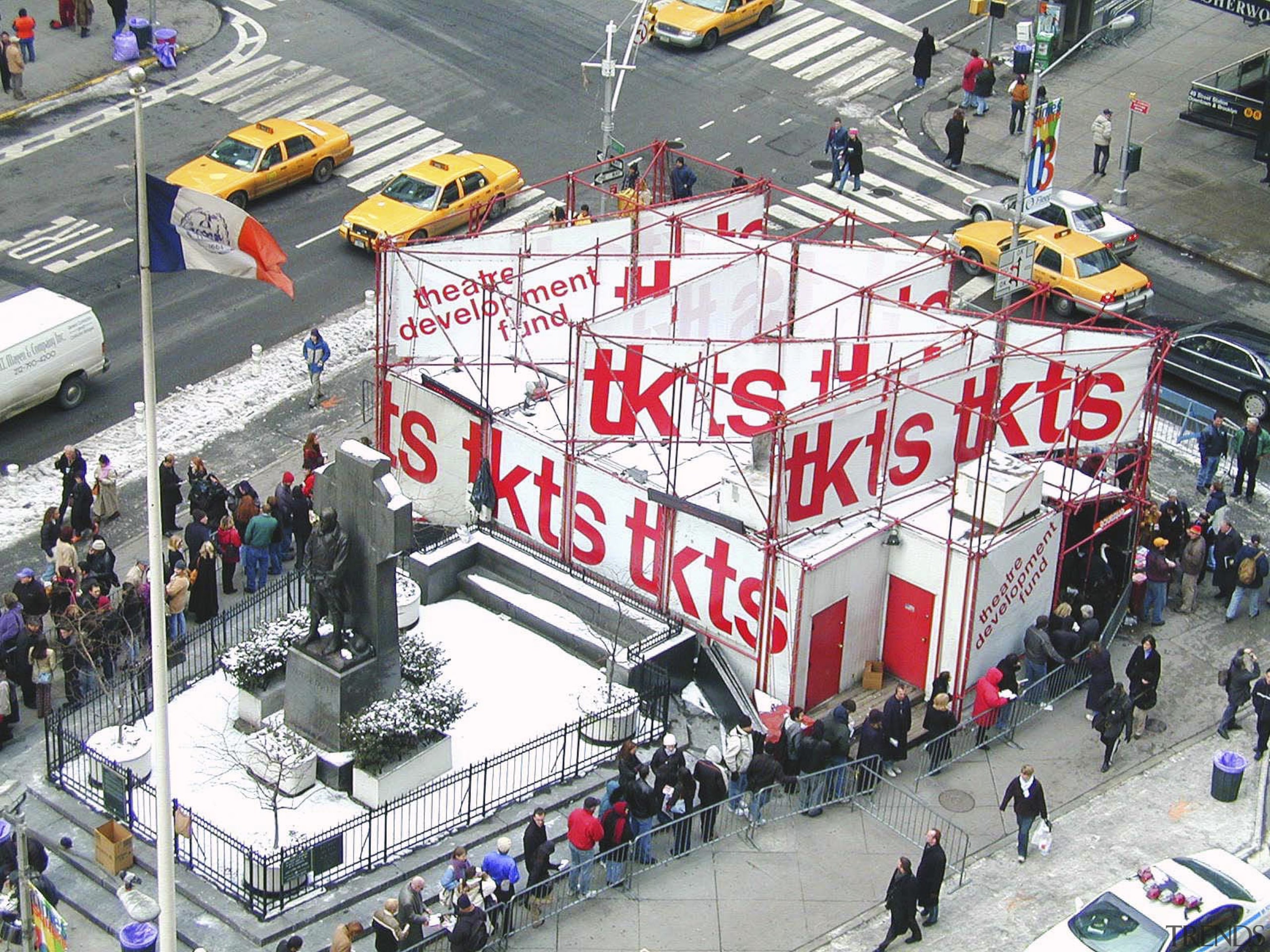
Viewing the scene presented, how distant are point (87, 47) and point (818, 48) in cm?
1811

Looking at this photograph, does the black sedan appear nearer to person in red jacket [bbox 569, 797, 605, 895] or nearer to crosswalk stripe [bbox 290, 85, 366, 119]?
person in red jacket [bbox 569, 797, 605, 895]

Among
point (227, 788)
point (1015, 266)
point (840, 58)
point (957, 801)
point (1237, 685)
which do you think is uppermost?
point (1015, 266)

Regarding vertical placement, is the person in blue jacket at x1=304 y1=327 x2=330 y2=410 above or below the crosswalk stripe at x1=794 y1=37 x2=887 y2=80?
below

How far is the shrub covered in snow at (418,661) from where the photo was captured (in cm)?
2997

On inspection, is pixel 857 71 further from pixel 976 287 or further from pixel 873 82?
pixel 976 287

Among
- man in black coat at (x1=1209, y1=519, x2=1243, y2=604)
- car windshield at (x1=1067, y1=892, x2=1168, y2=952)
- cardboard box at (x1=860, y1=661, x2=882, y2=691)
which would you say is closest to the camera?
car windshield at (x1=1067, y1=892, x2=1168, y2=952)

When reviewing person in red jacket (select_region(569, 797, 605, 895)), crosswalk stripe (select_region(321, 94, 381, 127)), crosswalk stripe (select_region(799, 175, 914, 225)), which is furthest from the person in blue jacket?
person in red jacket (select_region(569, 797, 605, 895))

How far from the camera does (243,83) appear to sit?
52031 mm

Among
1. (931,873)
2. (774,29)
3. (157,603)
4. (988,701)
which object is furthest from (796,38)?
(157,603)

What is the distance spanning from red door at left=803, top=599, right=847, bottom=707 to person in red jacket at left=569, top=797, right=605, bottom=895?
5.17 metres

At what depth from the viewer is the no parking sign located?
3938cm

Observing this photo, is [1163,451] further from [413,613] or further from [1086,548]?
[413,613]

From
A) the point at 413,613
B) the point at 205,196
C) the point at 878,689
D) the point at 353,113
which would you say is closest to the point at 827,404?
the point at 878,689

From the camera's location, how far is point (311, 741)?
29.4 m
